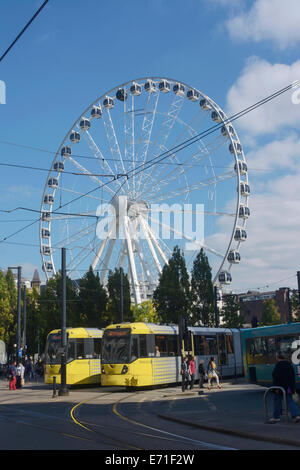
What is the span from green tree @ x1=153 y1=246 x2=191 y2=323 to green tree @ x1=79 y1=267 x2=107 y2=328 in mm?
5171

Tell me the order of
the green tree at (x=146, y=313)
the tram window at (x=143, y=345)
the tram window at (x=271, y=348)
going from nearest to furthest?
the tram window at (x=271, y=348) → the tram window at (x=143, y=345) → the green tree at (x=146, y=313)

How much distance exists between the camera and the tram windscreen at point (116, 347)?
1061 inches

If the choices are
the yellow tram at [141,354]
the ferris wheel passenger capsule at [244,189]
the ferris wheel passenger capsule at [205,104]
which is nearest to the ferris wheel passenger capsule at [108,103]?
the ferris wheel passenger capsule at [205,104]

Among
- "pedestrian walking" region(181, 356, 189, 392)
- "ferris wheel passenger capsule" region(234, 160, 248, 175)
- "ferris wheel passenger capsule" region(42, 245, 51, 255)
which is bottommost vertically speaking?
"pedestrian walking" region(181, 356, 189, 392)

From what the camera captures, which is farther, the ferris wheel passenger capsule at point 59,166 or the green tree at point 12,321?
the green tree at point 12,321

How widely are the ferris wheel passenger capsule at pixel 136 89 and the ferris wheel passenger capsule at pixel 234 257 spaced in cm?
1606

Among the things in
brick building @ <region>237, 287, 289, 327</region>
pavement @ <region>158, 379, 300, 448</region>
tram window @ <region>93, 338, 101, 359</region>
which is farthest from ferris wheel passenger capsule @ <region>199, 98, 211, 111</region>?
brick building @ <region>237, 287, 289, 327</region>

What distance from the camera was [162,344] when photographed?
93.1 feet

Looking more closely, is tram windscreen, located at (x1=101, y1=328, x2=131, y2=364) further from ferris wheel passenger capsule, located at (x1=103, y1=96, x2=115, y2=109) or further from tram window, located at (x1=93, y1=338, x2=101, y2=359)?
ferris wheel passenger capsule, located at (x1=103, y1=96, x2=115, y2=109)

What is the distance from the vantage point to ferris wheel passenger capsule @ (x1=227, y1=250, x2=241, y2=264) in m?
40.5

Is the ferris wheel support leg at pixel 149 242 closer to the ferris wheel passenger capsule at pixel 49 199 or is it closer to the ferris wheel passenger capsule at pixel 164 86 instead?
the ferris wheel passenger capsule at pixel 49 199

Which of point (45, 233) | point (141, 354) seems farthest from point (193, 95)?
point (141, 354)

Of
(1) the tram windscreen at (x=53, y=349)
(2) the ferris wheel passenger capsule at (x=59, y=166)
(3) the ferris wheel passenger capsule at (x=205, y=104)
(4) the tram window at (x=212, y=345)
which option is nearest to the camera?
(1) the tram windscreen at (x=53, y=349)

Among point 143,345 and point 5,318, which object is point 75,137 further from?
point 143,345
